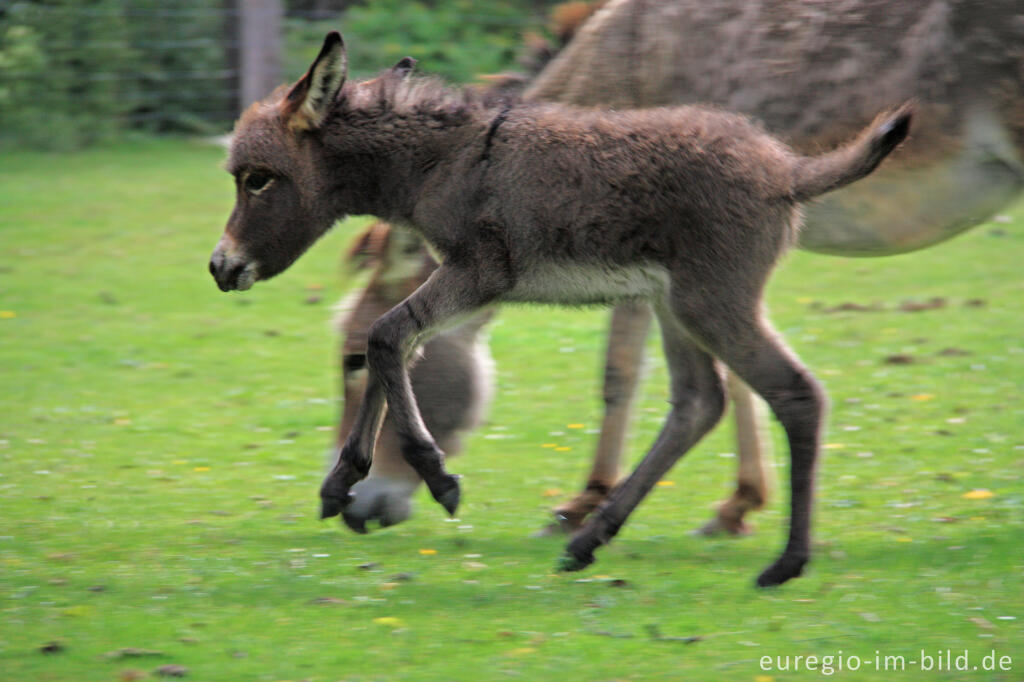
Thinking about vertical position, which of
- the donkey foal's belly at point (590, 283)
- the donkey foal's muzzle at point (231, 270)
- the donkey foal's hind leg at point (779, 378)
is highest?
the donkey foal's belly at point (590, 283)

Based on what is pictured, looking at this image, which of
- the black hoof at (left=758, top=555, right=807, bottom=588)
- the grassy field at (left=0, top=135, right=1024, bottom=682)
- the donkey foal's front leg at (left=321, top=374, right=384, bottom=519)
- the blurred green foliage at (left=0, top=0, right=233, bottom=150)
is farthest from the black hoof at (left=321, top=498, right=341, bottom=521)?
the blurred green foliage at (left=0, top=0, right=233, bottom=150)

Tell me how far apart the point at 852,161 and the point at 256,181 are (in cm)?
224

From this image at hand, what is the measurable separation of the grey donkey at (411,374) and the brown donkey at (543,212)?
452mm

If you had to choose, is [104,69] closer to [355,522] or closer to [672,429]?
[355,522]

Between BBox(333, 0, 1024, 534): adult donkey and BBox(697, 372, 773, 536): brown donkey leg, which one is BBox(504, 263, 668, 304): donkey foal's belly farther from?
BBox(697, 372, 773, 536): brown donkey leg

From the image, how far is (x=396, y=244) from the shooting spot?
575 centimetres

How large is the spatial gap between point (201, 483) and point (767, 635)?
350 centimetres

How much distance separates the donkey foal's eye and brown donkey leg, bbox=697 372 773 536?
232cm

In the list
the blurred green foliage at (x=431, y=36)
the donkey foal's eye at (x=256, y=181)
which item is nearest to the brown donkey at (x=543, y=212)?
the donkey foal's eye at (x=256, y=181)

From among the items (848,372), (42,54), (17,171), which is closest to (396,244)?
(848,372)

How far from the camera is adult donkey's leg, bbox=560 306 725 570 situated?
17.0 ft

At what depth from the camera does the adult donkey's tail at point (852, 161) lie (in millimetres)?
4656

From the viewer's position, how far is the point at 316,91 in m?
5.04

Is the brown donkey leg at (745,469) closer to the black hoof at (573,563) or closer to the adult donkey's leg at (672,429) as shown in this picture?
the adult donkey's leg at (672,429)
